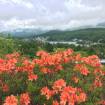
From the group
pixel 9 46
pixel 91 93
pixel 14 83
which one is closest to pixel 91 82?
pixel 91 93

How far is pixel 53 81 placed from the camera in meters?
9.25

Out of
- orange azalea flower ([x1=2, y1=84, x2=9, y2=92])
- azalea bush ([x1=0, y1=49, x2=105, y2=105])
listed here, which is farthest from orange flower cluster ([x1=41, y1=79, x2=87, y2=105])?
orange azalea flower ([x1=2, y1=84, x2=9, y2=92])

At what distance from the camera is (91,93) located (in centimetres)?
942

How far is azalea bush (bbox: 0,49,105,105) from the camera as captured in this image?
28.8 ft

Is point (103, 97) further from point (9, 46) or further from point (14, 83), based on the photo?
point (9, 46)

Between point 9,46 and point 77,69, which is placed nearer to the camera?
point 77,69

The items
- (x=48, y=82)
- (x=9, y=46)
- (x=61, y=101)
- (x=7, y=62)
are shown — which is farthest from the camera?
(x=9, y=46)

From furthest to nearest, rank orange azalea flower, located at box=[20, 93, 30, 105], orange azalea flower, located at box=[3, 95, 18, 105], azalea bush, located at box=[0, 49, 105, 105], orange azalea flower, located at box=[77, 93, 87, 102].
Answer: azalea bush, located at box=[0, 49, 105, 105] → orange azalea flower, located at box=[20, 93, 30, 105] → orange azalea flower, located at box=[77, 93, 87, 102] → orange azalea flower, located at box=[3, 95, 18, 105]

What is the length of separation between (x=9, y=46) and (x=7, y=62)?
57.5 feet

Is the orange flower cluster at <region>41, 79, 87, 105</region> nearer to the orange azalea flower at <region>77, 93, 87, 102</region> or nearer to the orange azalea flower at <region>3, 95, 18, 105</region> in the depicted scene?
the orange azalea flower at <region>77, 93, 87, 102</region>

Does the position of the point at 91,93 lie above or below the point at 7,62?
below

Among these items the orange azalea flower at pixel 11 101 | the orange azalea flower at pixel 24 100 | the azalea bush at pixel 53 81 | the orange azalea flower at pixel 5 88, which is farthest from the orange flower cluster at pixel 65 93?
the orange azalea flower at pixel 5 88

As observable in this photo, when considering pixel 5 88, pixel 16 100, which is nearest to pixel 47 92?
pixel 16 100

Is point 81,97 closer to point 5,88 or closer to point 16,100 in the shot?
point 16,100
